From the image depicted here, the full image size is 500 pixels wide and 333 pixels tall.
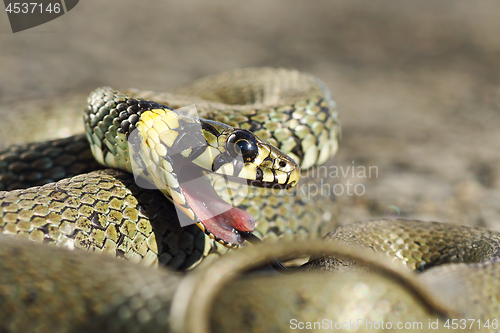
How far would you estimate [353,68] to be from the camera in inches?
411

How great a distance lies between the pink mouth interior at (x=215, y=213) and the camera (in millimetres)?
2361

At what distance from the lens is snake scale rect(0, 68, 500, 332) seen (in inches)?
54.6

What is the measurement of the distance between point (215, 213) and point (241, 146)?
0.44 meters

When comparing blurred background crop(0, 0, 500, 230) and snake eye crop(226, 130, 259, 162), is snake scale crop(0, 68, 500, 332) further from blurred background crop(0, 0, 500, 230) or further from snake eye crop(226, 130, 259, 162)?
blurred background crop(0, 0, 500, 230)

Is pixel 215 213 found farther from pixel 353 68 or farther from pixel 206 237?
pixel 353 68

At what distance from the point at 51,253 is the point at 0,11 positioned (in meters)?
11.1
